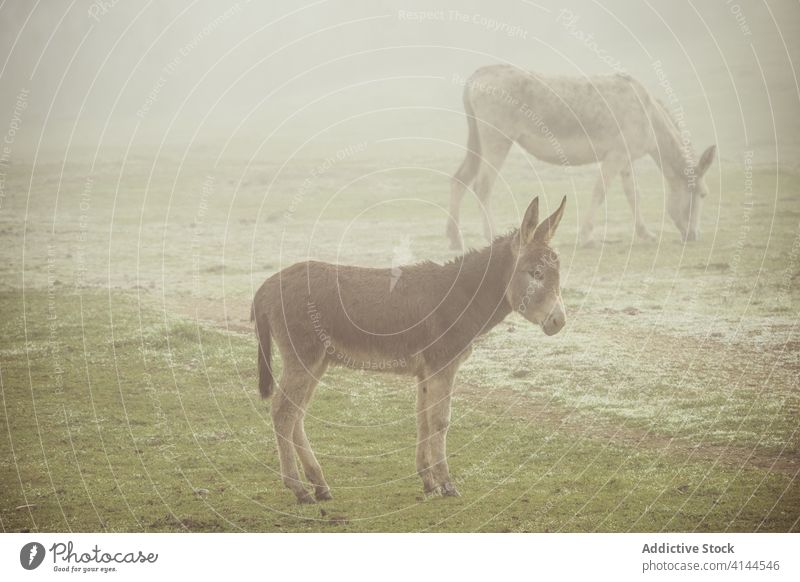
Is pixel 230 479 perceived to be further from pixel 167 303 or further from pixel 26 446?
pixel 167 303

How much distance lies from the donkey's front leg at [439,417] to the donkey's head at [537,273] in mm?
957

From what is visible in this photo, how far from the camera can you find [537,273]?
862cm

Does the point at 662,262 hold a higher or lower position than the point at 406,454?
higher

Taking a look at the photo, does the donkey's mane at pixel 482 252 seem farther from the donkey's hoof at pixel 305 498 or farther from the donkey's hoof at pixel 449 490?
the donkey's hoof at pixel 305 498

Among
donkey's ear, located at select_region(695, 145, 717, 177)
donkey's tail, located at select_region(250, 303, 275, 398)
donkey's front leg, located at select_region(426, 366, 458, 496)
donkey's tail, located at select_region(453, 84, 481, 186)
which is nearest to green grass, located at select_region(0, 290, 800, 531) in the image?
donkey's front leg, located at select_region(426, 366, 458, 496)

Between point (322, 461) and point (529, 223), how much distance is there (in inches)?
134

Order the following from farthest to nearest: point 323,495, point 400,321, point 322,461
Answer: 1. point 322,461
2. point 323,495
3. point 400,321

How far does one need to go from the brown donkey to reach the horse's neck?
12.1m

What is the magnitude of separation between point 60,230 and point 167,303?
19.1 ft

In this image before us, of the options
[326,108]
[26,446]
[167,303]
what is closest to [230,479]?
[26,446]

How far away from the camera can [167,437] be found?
1051 cm

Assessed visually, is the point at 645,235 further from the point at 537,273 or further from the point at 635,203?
the point at 537,273

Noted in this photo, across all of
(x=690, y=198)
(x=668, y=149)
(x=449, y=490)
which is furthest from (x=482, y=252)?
(x=668, y=149)

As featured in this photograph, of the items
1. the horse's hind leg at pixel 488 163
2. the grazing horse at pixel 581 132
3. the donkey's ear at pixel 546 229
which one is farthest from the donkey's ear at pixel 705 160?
the donkey's ear at pixel 546 229
